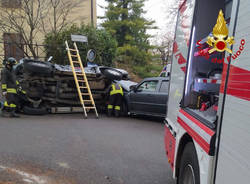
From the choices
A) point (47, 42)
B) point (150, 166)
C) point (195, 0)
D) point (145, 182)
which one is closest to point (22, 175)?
point (145, 182)

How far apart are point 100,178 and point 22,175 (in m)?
1.15

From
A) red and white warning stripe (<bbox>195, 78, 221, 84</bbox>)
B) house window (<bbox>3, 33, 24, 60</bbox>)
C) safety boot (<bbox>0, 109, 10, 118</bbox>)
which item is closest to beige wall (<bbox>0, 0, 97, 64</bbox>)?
house window (<bbox>3, 33, 24, 60</bbox>)

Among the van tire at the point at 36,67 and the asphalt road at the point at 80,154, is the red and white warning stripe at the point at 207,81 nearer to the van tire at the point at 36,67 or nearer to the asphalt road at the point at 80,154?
the asphalt road at the point at 80,154

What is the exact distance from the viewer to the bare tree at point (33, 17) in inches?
504

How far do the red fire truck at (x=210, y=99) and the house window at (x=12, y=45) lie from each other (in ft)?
41.4

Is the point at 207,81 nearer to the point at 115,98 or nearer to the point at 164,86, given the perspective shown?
the point at 164,86

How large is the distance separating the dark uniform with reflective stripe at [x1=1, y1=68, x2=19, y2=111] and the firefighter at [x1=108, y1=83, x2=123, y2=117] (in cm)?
331

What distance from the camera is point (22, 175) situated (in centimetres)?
322

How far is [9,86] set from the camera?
7203mm

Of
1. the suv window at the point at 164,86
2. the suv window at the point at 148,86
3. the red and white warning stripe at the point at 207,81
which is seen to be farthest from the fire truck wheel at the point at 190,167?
the suv window at the point at 148,86

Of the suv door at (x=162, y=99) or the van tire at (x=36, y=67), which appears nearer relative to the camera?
the suv door at (x=162, y=99)

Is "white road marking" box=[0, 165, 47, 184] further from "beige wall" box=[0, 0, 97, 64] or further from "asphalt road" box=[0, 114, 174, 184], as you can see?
"beige wall" box=[0, 0, 97, 64]

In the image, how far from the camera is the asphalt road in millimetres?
3296

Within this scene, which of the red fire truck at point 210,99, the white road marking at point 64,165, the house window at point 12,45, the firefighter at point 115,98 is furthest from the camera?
the house window at point 12,45
